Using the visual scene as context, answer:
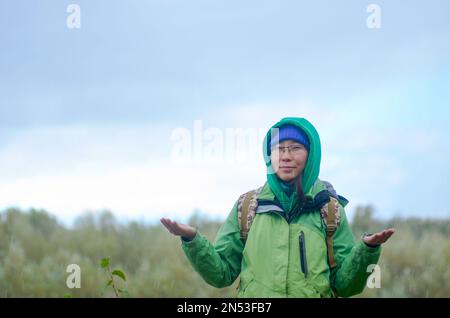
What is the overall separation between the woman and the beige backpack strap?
0.04 ft

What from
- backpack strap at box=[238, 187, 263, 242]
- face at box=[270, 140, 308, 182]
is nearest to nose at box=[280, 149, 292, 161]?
face at box=[270, 140, 308, 182]

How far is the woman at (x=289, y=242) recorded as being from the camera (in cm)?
442

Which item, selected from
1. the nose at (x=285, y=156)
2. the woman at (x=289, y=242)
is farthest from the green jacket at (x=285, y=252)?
the nose at (x=285, y=156)

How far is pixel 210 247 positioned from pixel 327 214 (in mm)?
676

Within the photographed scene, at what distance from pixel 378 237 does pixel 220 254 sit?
92cm

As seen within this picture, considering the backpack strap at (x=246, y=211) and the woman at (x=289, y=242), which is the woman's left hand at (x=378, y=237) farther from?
the backpack strap at (x=246, y=211)

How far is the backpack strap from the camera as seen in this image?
4.64 metres

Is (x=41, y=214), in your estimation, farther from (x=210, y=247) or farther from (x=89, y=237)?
(x=210, y=247)

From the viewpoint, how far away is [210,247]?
179 inches

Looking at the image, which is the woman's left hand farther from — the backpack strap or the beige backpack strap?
the backpack strap

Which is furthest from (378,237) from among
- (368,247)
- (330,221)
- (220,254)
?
(220,254)
